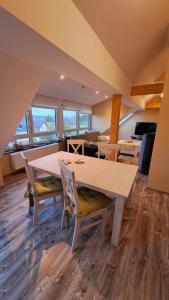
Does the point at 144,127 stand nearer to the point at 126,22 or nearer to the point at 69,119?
the point at 69,119

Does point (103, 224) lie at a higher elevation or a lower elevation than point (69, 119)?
lower

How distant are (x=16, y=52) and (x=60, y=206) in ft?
6.66

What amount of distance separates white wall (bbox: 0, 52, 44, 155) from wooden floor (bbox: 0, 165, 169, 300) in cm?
136

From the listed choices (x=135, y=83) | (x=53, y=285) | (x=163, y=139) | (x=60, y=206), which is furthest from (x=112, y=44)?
(x=53, y=285)

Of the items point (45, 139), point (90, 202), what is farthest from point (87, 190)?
point (45, 139)

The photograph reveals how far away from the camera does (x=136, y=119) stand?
7.05 m

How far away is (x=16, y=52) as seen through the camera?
1209 mm

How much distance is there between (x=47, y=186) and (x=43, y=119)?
8.77ft

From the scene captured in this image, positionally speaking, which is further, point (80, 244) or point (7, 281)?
point (80, 244)

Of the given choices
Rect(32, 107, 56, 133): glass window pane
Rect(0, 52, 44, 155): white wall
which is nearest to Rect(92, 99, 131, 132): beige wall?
Rect(32, 107, 56, 133): glass window pane

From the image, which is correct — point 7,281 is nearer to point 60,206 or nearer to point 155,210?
point 60,206

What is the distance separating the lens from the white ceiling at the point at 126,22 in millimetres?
1319

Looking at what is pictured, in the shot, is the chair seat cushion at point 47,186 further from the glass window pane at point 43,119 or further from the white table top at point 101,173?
the glass window pane at point 43,119

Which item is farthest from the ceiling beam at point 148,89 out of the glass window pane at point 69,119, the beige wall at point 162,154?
the glass window pane at point 69,119
